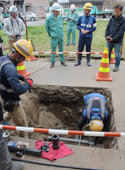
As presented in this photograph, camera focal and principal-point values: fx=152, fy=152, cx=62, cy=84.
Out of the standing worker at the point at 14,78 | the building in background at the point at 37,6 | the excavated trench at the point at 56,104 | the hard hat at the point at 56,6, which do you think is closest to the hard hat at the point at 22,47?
the standing worker at the point at 14,78

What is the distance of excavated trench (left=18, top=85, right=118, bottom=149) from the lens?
14.5 feet

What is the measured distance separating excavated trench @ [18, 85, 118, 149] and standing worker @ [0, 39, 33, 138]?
1296 mm

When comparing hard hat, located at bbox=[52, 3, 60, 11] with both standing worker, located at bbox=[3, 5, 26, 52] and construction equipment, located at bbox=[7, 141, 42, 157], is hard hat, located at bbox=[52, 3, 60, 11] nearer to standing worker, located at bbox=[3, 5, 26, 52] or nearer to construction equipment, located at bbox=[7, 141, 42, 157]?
standing worker, located at bbox=[3, 5, 26, 52]

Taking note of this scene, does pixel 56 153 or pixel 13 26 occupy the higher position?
pixel 13 26

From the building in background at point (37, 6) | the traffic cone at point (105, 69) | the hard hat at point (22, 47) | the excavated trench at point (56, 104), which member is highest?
the building in background at point (37, 6)

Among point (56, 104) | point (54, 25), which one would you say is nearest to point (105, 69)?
point (56, 104)

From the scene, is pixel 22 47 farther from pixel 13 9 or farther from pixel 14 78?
pixel 13 9

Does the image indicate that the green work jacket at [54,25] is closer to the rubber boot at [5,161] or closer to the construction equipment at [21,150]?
the construction equipment at [21,150]

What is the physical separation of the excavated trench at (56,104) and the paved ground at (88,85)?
0.20 m

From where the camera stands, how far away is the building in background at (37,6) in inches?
1642

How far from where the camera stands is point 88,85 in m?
4.68

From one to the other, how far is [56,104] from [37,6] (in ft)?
144

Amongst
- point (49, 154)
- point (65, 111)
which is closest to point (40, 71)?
point (65, 111)

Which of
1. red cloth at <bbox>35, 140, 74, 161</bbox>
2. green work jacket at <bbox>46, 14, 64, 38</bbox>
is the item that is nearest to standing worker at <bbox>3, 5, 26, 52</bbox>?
green work jacket at <bbox>46, 14, 64, 38</bbox>
